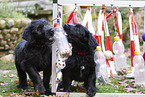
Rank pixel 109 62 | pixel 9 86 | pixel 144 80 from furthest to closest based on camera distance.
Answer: pixel 109 62 → pixel 9 86 → pixel 144 80

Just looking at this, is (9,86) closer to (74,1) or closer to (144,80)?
(74,1)

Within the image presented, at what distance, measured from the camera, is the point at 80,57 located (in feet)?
11.0

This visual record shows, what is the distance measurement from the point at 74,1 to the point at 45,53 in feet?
3.10

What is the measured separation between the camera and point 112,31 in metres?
9.77

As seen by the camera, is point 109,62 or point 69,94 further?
point 109,62

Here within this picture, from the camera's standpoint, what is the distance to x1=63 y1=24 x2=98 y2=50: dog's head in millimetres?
3279

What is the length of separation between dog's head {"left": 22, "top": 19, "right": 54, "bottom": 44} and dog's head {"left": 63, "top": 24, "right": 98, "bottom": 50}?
0.26m

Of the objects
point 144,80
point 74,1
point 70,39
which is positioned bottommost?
point 144,80

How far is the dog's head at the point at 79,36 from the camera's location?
3279mm

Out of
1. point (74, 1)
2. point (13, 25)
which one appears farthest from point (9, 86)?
point (13, 25)

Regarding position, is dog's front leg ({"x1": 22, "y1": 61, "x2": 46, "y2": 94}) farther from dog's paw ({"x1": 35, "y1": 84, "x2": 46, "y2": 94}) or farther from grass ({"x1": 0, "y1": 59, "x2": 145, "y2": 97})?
grass ({"x1": 0, "y1": 59, "x2": 145, "y2": 97})

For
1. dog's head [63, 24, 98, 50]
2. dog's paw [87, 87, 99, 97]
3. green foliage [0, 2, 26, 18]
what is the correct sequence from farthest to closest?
1. green foliage [0, 2, 26, 18]
2. dog's head [63, 24, 98, 50]
3. dog's paw [87, 87, 99, 97]

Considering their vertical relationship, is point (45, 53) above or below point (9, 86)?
above

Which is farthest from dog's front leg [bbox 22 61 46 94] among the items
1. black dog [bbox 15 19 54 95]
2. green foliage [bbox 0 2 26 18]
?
green foliage [bbox 0 2 26 18]
